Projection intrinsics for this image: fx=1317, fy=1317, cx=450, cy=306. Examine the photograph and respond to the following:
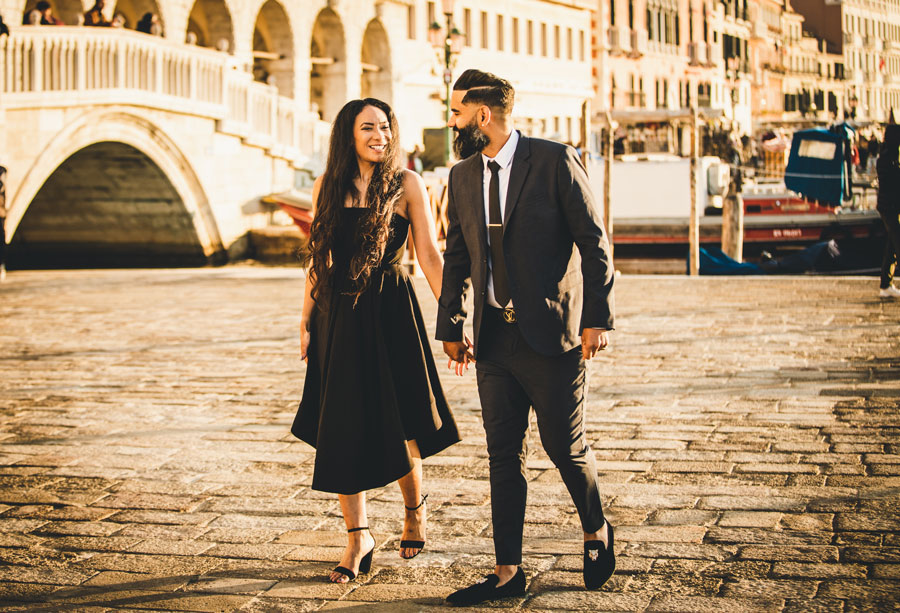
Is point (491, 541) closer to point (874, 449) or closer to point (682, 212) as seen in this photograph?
point (874, 449)

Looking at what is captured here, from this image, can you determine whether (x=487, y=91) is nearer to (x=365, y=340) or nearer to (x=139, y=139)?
(x=365, y=340)

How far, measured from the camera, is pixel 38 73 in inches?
858

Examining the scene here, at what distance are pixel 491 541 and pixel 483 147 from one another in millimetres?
1594

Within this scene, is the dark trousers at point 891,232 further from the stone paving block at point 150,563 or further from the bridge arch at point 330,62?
the bridge arch at point 330,62

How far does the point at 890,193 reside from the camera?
561 inches

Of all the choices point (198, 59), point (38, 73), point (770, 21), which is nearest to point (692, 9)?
point (770, 21)

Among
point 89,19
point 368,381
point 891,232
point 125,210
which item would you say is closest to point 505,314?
point 368,381

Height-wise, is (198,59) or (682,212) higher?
(198,59)

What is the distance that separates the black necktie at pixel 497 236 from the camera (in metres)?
4.45

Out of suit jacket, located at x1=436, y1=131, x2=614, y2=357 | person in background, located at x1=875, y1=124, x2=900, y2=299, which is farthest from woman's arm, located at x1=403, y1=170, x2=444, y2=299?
person in background, located at x1=875, y1=124, x2=900, y2=299

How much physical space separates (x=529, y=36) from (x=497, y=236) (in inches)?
2157

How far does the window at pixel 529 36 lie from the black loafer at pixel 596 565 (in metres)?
54.6

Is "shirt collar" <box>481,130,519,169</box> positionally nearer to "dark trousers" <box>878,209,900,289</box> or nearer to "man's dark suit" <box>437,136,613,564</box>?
"man's dark suit" <box>437,136,613,564</box>

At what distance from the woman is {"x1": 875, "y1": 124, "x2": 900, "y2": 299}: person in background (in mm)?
10302
